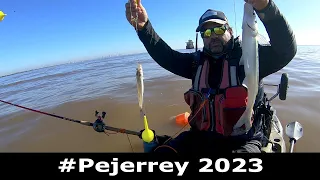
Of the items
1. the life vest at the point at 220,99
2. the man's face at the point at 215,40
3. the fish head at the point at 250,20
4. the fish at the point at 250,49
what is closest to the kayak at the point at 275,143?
the life vest at the point at 220,99

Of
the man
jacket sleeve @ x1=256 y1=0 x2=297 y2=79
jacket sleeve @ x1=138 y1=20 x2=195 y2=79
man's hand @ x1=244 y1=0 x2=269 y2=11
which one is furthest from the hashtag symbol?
man's hand @ x1=244 y1=0 x2=269 y2=11

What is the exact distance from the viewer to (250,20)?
2473mm

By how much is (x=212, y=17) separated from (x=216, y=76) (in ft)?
2.79

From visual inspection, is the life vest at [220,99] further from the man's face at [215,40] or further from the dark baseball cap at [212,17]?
the dark baseball cap at [212,17]

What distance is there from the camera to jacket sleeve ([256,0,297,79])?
8.24 ft

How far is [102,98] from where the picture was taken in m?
8.96

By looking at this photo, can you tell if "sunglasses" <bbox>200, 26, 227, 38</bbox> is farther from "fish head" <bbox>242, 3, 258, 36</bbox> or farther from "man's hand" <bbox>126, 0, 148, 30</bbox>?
"man's hand" <bbox>126, 0, 148, 30</bbox>

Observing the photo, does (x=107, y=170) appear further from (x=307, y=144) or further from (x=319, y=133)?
(x=319, y=133)

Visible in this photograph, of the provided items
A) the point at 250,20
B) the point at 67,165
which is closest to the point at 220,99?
the point at 250,20

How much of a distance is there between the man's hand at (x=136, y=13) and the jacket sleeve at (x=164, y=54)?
3.2 inches

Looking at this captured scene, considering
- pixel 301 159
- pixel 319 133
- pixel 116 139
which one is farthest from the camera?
pixel 116 139

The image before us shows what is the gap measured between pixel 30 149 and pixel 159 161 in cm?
379

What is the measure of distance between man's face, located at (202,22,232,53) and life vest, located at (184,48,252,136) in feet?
0.57

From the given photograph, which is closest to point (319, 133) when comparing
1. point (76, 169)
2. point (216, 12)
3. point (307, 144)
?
point (307, 144)
